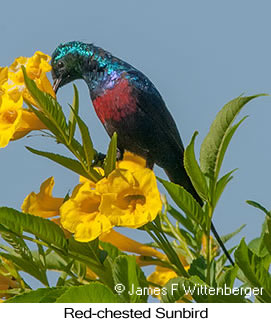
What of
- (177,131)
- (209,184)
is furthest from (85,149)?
(177,131)

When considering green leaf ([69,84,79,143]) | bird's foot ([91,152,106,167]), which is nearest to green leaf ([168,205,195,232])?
bird's foot ([91,152,106,167])

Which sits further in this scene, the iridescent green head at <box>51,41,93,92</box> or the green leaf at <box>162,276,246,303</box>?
the iridescent green head at <box>51,41,93,92</box>

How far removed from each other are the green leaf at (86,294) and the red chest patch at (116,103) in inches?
71.3

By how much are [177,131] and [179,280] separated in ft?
6.09

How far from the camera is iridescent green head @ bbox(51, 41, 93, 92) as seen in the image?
10.6 ft

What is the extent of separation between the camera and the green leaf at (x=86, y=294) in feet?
4.39

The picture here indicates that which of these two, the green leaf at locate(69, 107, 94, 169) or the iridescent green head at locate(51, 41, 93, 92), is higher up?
the iridescent green head at locate(51, 41, 93, 92)

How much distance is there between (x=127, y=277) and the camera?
5.05ft

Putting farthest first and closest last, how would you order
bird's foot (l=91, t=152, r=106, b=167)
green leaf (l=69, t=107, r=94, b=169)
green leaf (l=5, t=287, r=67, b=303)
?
bird's foot (l=91, t=152, r=106, b=167) → green leaf (l=69, t=107, r=94, b=169) → green leaf (l=5, t=287, r=67, b=303)

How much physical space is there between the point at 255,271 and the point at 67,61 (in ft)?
6.17

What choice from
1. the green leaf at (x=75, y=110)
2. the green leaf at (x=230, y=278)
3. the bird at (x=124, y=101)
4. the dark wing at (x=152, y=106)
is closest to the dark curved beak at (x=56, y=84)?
the bird at (x=124, y=101)

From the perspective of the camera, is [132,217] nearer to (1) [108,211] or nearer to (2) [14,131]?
(1) [108,211]

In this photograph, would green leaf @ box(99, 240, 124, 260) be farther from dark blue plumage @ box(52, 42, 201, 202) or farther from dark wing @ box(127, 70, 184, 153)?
dark wing @ box(127, 70, 184, 153)

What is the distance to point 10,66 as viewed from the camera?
1954mm
